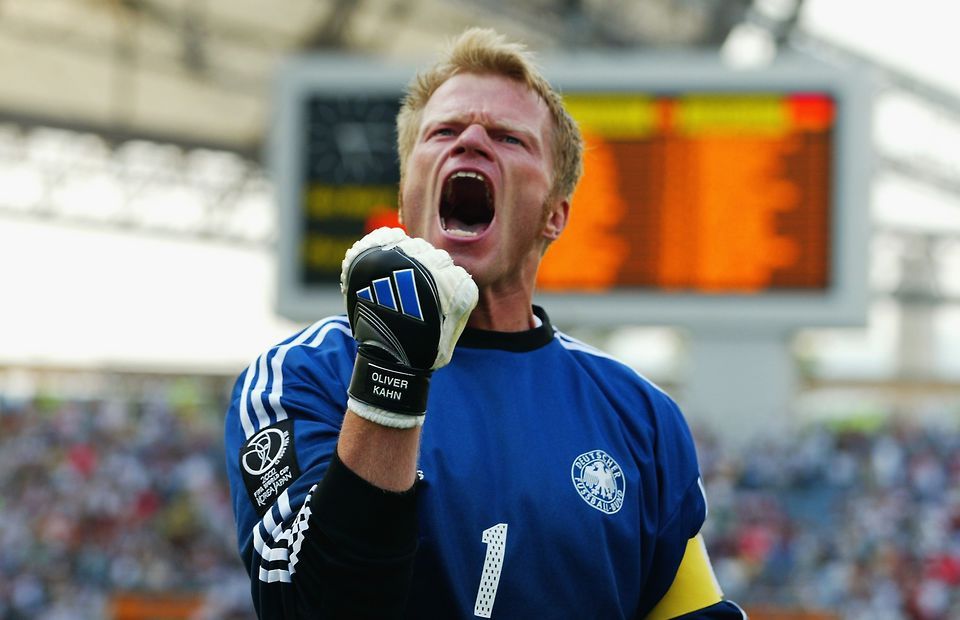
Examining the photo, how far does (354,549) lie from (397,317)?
0.30 metres

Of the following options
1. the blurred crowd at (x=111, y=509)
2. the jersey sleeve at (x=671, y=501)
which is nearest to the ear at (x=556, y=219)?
the jersey sleeve at (x=671, y=501)

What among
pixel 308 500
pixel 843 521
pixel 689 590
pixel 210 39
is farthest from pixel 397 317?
pixel 210 39

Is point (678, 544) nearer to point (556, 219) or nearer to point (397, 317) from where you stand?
point (556, 219)

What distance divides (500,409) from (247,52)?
17103 millimetres

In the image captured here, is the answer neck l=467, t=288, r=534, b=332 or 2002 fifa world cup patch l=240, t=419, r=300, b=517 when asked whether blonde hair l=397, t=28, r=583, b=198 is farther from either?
2002 fifa world cup patch l=240, t=419, r=300, b=517

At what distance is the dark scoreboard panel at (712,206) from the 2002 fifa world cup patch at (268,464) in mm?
8925

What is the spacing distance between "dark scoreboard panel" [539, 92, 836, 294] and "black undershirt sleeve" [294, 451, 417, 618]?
30.0 ft

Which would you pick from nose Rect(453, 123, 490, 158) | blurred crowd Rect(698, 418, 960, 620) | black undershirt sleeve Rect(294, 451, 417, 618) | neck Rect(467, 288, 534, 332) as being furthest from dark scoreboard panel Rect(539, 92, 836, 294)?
black undershirt sleeve Rect(294, 451, 417, 618)

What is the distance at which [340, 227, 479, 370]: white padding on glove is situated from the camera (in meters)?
1.55

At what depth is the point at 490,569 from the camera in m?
1.76

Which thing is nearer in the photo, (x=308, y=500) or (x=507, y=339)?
(x=308, y=500)

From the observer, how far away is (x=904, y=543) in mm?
11742

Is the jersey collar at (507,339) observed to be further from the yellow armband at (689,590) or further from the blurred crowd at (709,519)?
the blurred crowd at (709,519)

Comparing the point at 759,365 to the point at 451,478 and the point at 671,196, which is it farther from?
the point at 451,478
